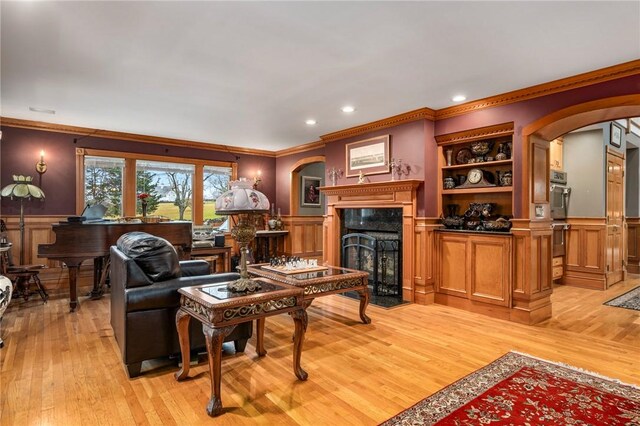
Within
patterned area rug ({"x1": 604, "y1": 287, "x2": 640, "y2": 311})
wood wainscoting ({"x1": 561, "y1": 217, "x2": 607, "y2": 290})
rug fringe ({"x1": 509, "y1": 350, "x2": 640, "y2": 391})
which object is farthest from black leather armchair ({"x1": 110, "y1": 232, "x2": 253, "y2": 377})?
wood wainscoting ({"x1": 561, "y1": 217, "x2": 607, "y2": 290})

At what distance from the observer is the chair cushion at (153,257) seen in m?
2.67

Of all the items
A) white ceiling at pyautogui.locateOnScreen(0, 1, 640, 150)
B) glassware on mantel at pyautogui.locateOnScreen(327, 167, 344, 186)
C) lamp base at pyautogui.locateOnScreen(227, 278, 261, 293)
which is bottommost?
lamp base at pyautogui.locateOnScreen(227, 278, 261, 293)

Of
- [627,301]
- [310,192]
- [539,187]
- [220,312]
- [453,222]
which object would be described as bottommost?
[627,301]

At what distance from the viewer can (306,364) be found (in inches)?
111

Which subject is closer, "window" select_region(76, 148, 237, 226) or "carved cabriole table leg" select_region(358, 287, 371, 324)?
"carved cabriole table leg" select_region(358, 287, 371, 324)

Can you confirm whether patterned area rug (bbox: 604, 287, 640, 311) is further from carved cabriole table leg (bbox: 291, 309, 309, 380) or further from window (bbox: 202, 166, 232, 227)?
window (bbox: 202, 166, 232, 227)

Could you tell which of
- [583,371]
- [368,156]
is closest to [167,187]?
[368,156]

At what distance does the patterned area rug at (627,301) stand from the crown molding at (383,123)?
3543mm

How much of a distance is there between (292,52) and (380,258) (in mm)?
3267

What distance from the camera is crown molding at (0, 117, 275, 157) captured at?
17.7 feet

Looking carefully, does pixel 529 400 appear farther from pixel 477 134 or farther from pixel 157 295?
pixel 477 134

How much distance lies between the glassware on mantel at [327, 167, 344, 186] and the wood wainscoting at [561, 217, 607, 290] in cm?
405

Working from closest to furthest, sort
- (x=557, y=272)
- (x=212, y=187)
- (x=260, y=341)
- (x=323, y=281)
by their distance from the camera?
(x=260, y=341) → (x=323, y=281) → (x=557, y=272) → (x=212, y=187)

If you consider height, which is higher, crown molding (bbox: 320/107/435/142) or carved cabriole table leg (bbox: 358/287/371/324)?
crown molding (bbox: 320/107/435/142)
